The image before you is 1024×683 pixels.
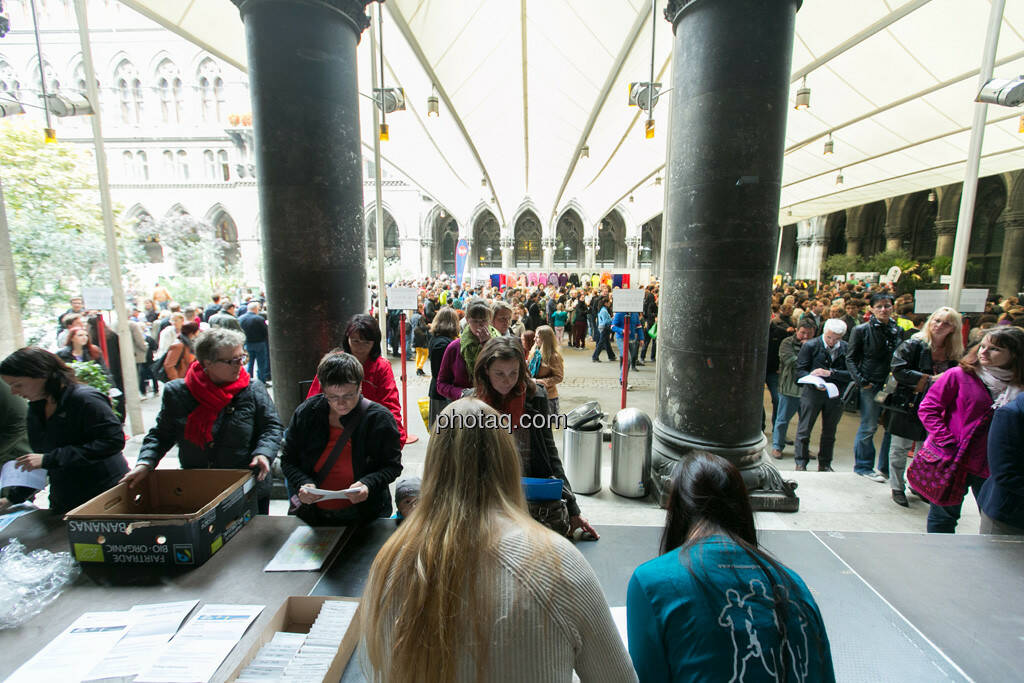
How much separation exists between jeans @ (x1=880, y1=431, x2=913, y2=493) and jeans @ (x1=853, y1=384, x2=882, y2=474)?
1.90ft

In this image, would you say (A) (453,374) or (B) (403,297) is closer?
(A) (453,374)

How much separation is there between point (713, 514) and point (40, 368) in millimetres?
3223

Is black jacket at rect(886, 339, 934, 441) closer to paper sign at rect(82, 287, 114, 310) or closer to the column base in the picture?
the column base

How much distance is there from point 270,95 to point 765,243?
395cm

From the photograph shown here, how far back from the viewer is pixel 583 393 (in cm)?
845

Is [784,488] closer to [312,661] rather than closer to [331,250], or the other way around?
[312,661]

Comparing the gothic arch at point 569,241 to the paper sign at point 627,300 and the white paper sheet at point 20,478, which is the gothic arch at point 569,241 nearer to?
the paper sign at point 627,300

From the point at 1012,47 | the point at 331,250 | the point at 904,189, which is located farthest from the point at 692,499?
the point at 904,189

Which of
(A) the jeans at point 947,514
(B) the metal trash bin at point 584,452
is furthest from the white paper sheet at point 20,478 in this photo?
(A) the jeans at point 947,514

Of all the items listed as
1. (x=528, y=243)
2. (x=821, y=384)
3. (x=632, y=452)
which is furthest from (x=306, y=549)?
(x=528, y=243)

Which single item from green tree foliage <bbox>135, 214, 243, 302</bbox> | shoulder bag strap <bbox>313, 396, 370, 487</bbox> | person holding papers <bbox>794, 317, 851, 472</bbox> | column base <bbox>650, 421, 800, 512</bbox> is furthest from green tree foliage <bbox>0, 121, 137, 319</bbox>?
person holding papers <bbox>794, 317, 851, 472</bbox>

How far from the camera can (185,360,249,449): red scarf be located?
2.59 meters

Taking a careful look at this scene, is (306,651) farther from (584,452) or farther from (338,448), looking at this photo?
(584,452)

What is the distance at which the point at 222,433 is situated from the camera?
2602 mm
